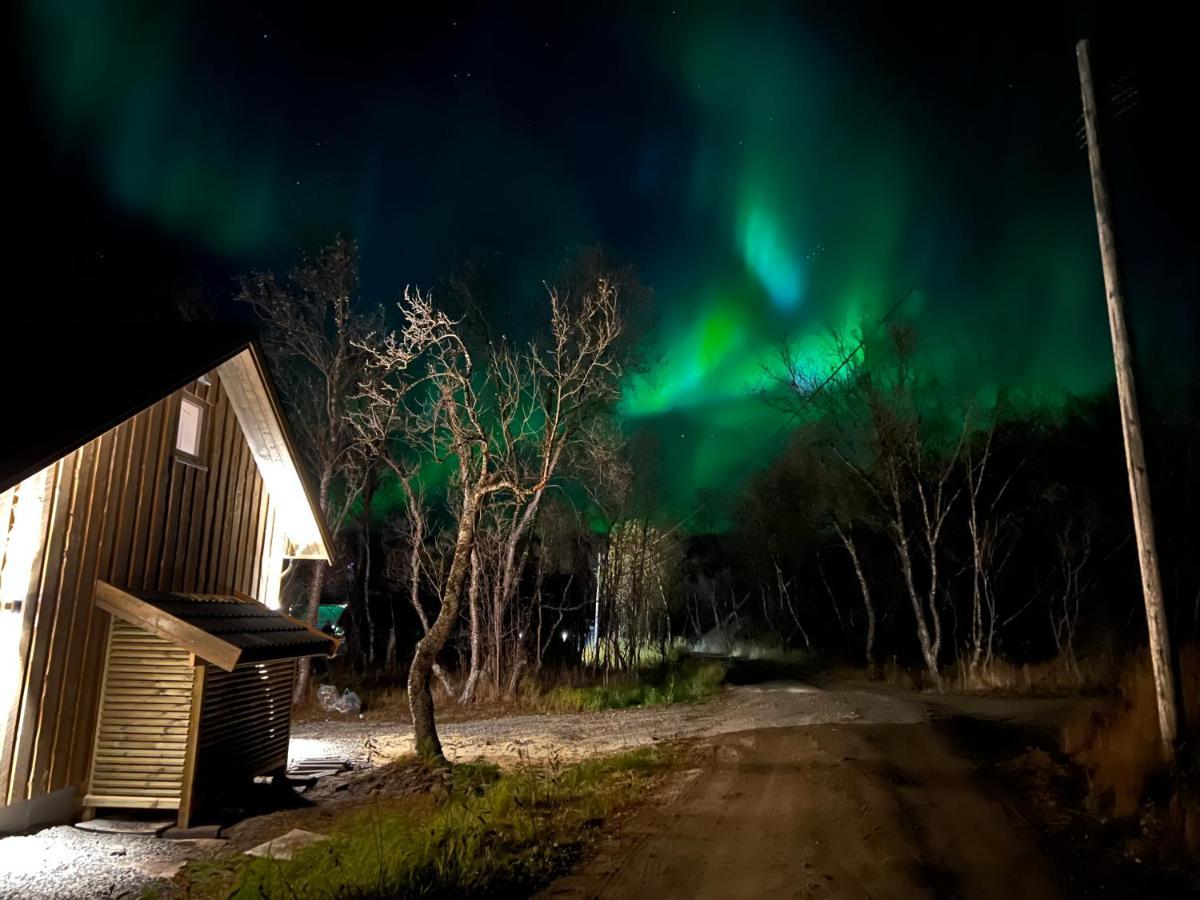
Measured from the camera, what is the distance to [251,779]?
34.4 feet

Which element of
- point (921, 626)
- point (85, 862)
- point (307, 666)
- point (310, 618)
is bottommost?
point (85, 862)

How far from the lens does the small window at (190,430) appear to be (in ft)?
36.2

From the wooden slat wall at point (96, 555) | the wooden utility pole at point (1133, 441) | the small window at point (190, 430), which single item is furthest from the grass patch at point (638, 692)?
the wooden utility pole at point (1133, 441)

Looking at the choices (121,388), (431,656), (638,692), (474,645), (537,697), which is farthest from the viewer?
(638,692)

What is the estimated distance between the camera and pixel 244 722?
Result: 10.5 meters

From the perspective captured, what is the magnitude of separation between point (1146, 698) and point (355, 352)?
19.8m

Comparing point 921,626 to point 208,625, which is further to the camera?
point 921,626

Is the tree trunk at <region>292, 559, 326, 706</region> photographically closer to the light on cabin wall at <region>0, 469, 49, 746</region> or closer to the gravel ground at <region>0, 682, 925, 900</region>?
the gravel ground at <region>0, 682, 925, 900</region>

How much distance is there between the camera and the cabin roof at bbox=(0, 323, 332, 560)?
7.65 m

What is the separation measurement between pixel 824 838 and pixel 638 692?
14735 millimetres

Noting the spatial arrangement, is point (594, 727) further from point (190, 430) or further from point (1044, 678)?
point (1044, 678)

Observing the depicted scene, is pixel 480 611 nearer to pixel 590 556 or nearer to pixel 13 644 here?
pixel 590 556

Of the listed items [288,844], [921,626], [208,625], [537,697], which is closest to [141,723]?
→ [208,625]

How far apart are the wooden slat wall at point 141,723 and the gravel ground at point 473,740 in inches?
24.3
